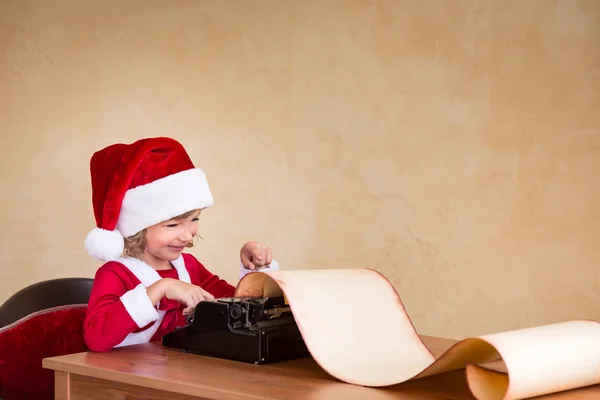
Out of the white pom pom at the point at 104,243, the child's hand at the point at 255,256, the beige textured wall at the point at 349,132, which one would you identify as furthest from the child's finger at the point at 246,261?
the beige textured wall at the point at 349,132

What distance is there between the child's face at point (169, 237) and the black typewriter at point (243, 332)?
1.35ft

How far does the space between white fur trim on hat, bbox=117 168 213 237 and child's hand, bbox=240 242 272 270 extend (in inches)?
7.5

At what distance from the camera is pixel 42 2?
11.7 ft

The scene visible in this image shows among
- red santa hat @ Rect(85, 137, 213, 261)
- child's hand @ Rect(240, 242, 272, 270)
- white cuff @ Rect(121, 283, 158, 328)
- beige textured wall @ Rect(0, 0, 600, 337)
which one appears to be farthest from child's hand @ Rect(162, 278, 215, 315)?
beige textured wall @ Rect(0, 0, 600, 337)

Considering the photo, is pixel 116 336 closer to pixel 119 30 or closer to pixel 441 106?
pixel 441 106

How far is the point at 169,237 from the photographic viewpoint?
1.84m

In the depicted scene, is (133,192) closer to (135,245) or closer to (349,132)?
(135,245)

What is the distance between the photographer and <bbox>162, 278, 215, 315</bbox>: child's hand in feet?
4.97

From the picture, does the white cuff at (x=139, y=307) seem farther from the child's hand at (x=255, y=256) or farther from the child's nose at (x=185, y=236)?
the child's hand at (x=255, y=256)

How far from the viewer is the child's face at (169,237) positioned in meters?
1.84

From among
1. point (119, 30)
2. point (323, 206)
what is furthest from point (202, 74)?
point (323, 206)

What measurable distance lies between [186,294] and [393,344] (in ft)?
1.34

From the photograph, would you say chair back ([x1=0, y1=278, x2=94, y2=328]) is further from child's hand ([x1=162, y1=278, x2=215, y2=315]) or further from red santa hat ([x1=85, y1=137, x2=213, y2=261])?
child's hand ([x1=162, y1=278, x2=215, y2=315])

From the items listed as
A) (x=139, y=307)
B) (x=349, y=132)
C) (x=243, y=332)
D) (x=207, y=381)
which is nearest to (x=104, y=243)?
(x=139, y=307)
